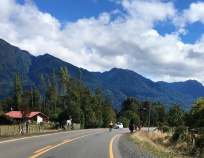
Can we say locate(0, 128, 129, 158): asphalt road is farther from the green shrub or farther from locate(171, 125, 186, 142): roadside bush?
locate(171, 125, 186, 142): roadside bush

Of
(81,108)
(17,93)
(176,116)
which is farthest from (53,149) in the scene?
(17,93)

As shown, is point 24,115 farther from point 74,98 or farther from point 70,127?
point 74,98

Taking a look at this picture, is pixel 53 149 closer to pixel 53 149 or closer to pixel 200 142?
pixel 53 149

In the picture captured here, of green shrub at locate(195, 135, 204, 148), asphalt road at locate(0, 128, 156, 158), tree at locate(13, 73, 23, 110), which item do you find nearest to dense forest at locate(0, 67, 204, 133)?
tree at locate(13, 73, 23, 110)

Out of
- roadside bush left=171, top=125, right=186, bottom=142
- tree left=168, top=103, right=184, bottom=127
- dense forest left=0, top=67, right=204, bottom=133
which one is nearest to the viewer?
roadside bush left=171, top=125, right=186, bottom=142

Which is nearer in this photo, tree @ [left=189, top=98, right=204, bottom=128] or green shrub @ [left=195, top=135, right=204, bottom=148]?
green shrub @ [left=195, top=135, right=204, bottom=148]

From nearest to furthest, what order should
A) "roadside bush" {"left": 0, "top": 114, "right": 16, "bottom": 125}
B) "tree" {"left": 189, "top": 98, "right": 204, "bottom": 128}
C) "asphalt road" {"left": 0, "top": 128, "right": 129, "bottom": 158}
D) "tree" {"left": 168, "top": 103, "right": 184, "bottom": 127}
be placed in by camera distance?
"asphalt road" {"left": 0, "top": 128, "right": 129, "bottom": 158}
"tree" {"left": 189, "top": 98, "right": 204, "bottom": 128}
"tree" {"left": 168, "top": 103, "right": 184, "bottom": 127}
"roadside bush" {"left": 0, "top": 114, "right": 16, "bottom": 125}

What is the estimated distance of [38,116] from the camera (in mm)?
72562

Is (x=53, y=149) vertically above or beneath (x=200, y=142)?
above

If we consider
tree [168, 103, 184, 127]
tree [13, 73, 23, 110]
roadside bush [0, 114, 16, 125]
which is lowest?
roadside bush [0, 114, 16, 125]

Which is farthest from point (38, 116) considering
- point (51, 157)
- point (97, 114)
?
point (51, 157)

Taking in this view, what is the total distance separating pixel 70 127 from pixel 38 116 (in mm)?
39026

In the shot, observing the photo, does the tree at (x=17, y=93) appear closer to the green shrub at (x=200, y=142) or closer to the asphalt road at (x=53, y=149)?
the green shrub at (x=200, y=142)

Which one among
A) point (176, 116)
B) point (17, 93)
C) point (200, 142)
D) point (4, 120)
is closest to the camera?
point (200, 142)
